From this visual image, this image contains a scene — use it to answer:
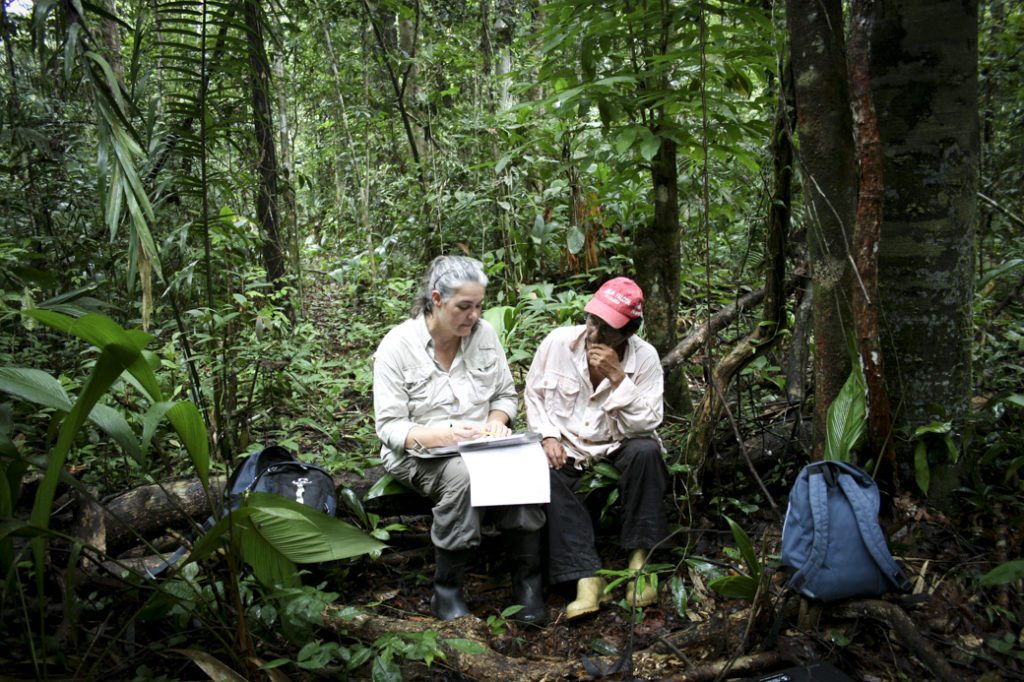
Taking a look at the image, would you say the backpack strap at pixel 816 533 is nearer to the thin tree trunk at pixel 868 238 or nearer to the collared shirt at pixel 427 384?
the thin tree trunk at pixel 868 238

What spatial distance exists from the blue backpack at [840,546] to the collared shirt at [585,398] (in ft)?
2.85

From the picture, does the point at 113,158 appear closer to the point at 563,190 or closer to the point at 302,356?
the point at 302,356

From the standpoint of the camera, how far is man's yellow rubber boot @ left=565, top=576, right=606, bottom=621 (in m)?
2.72

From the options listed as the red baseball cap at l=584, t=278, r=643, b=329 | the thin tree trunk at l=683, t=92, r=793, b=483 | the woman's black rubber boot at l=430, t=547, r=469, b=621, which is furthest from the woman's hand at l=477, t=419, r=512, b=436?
the thin tree trunk at l=683, t=92, r=793, b=483

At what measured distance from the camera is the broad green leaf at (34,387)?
1636 millimetres

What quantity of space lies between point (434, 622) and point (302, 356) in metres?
2.50

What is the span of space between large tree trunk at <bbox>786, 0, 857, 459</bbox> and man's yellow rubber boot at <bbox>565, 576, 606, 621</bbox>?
1.10 meters

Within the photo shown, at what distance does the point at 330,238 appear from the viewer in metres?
7.38

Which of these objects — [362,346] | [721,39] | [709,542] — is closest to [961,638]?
[709,542]

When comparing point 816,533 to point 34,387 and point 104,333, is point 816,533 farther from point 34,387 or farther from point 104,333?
point 34,387

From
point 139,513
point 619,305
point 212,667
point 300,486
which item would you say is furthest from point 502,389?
point 212,667

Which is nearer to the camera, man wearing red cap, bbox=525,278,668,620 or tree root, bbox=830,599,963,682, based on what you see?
tree root, bbox=830,599,963,682

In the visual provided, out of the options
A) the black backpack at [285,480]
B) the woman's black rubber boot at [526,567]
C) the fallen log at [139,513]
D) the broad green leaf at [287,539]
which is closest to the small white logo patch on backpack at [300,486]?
the black backpack at [285,480]

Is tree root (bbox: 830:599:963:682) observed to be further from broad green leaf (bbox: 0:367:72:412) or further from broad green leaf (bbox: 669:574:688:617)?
broad green leaf (bbox: 0:367:72:412)
